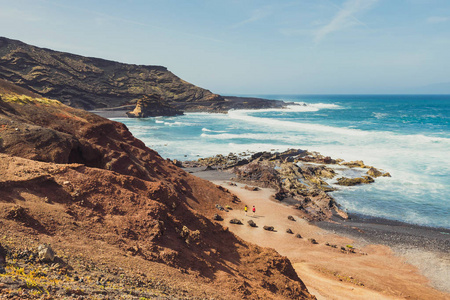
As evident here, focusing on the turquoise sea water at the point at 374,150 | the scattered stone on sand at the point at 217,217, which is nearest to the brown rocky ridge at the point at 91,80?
the turquoise sea water at the point at 374,150

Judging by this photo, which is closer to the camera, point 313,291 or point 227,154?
point 313,291

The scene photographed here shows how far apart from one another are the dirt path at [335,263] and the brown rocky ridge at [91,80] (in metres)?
92.5

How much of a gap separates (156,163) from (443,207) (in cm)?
2664

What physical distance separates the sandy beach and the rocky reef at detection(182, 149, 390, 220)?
7.17 feet

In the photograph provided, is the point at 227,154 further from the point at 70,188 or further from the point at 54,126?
the point at 70,188

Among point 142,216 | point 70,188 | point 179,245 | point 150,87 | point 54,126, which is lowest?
point 179,245

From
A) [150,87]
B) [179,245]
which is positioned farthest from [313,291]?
[150,87]

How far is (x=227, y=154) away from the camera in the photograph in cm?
4603

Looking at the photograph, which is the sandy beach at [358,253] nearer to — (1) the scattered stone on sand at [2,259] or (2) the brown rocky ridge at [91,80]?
(1) the scattered stone on sand at [2,259]

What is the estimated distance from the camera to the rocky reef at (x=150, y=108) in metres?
94.0

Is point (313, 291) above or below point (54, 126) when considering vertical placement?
below

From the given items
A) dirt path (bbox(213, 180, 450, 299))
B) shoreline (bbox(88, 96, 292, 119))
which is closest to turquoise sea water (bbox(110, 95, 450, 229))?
dirt path (bbox(213, 180, 450, 299))

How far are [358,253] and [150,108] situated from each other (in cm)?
8964

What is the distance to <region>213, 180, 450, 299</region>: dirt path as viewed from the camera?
1419 cm
